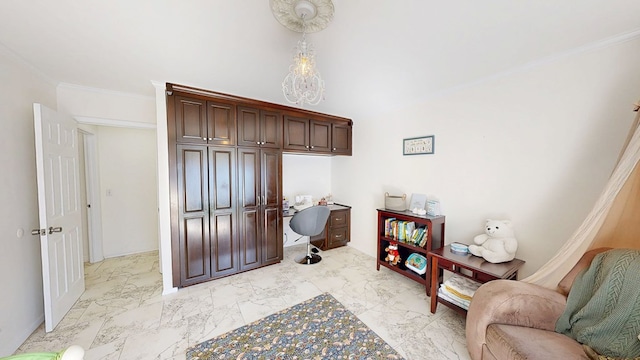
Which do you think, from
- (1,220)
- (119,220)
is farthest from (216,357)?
(119,220)

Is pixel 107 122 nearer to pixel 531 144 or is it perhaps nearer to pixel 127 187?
pixel 127 187

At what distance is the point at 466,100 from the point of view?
2373 mm

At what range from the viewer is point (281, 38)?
170cm

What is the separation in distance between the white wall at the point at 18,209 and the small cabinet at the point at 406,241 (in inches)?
137

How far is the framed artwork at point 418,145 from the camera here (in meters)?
2.73

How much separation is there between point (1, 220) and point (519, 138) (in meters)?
4.31

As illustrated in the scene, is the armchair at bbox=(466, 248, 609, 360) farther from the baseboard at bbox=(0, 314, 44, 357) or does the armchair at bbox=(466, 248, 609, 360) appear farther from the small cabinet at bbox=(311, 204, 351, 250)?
the baseboard at bbox=(0, 314, 44, 357)

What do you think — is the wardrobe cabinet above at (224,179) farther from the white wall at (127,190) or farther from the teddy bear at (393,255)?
the white wall at (127,190)

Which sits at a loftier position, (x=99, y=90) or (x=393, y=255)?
(x=99, y=90)

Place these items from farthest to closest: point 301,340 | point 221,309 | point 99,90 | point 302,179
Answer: point 302,179 → point 99,90 → point 221,309 → point 301,340

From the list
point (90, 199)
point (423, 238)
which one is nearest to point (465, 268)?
point (423, 238)

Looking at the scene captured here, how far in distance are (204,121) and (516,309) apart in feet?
10.7

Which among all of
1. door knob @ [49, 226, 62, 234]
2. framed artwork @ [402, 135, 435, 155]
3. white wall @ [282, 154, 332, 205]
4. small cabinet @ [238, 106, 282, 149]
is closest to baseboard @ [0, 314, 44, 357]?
door knob @ [49, 226, 62, 234]

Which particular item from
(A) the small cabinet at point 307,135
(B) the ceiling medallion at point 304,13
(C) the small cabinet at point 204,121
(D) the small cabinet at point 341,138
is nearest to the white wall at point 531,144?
(D) the small cabinet at point 341,138
